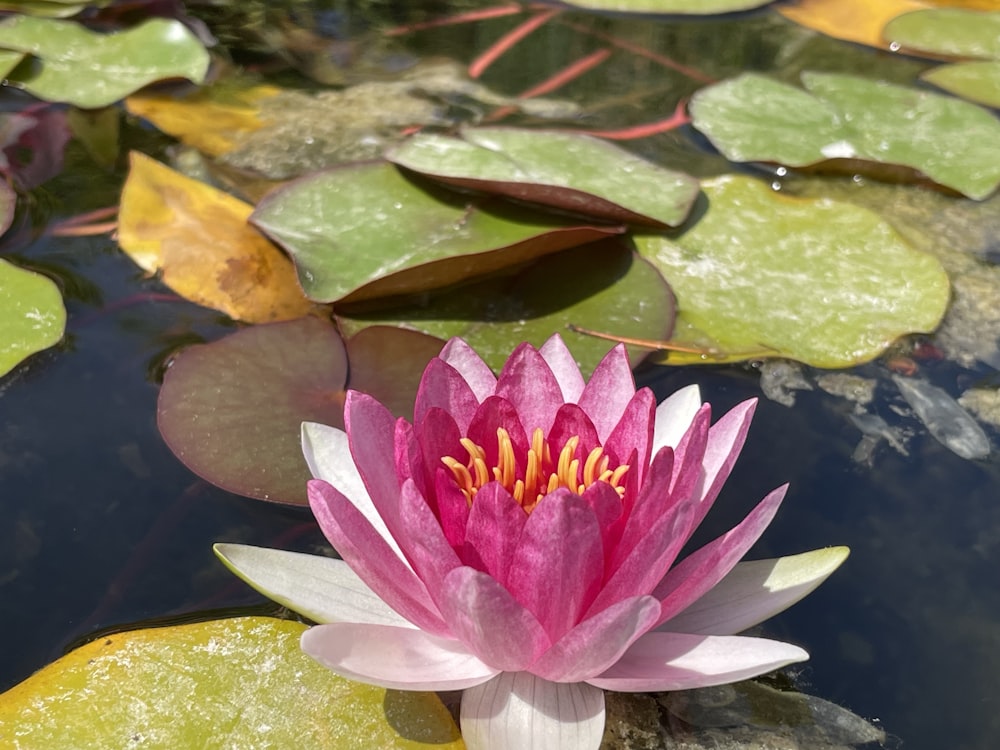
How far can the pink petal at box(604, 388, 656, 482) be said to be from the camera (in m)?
Result: 1.03

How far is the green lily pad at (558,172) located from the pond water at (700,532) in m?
0.43

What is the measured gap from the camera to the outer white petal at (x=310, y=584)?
1.02m

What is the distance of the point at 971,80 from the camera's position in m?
2.68

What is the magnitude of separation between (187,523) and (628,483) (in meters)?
0.70

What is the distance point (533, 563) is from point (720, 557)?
222mm

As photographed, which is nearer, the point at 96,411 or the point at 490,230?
the point at 96,411

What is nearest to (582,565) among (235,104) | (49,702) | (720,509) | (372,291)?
(720,509)

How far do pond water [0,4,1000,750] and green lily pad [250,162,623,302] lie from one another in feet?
0.80

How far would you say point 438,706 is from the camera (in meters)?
1.03

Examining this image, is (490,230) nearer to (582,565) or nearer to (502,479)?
(502,479)

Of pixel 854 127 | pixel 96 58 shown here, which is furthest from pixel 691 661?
pixel 96 58

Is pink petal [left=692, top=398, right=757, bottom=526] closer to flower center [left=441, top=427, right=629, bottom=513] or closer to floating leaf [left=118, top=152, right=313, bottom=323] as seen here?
flower center [left=441, top=427, right=629, bottom=513]

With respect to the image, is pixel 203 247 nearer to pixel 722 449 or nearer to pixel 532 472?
pixel 532 472

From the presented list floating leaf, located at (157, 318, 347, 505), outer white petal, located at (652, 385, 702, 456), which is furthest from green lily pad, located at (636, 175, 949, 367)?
floating leaf, located at (157, 318, 347, 505)
